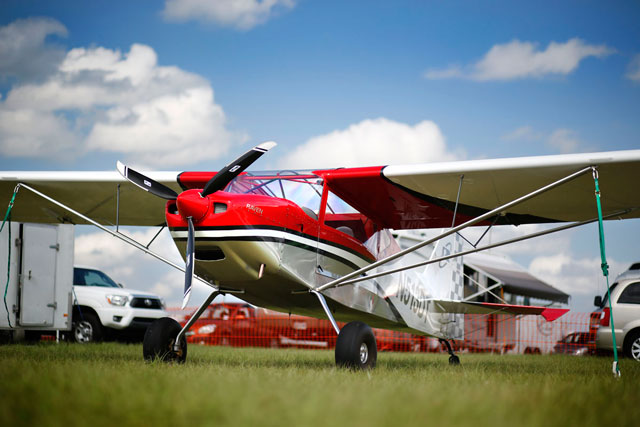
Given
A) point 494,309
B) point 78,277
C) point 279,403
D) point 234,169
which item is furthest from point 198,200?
point 78,277

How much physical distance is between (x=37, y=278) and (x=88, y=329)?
188cm

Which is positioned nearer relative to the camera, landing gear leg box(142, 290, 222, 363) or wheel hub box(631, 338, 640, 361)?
landing gear leg box(142, 290, 222, 363)

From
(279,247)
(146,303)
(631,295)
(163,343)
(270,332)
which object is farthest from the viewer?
(270,332)

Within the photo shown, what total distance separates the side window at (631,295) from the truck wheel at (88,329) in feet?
35.9

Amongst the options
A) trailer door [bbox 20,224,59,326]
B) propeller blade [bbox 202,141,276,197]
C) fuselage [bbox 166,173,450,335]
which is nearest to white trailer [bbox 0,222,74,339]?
trailer door [bbox 20,224,59,326]

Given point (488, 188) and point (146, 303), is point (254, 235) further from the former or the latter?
point (146, 303)

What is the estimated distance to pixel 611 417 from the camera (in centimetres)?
329

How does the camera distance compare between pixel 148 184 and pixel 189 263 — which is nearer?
pixel 189 263

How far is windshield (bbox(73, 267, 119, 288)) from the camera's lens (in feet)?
43.9

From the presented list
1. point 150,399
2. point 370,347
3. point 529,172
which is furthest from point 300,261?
point 150,399

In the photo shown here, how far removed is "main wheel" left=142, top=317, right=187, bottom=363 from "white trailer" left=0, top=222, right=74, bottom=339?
193 inches

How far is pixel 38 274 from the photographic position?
37.0 feet

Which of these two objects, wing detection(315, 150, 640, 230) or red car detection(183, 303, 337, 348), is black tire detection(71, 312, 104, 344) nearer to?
red car detection(183, 303, 337, 348)

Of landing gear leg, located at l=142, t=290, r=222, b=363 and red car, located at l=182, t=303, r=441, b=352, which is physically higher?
landing gear leg, located at l=142, t=290, r=222, b=363
